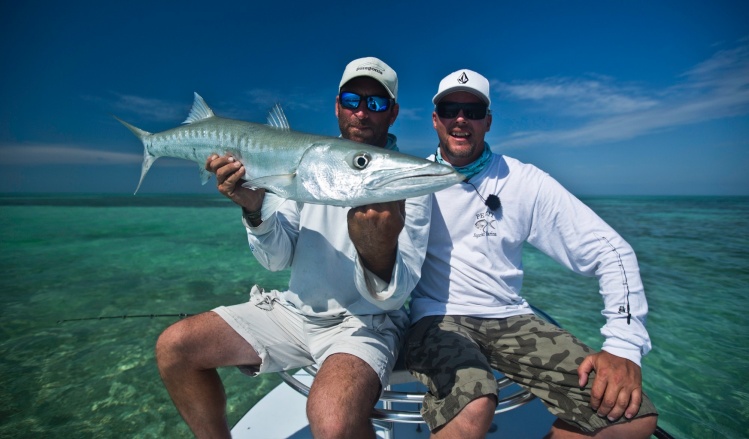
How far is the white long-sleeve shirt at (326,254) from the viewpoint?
212 cm

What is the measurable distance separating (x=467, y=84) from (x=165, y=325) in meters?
5.57

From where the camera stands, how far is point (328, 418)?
160 cm

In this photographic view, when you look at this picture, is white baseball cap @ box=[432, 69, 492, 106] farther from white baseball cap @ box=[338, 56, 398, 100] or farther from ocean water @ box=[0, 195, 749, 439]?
ocean water @ box=[0, 195, 749, 439]

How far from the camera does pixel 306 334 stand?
2352 mm

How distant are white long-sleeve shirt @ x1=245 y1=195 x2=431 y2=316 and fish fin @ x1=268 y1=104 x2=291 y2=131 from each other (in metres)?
0.55

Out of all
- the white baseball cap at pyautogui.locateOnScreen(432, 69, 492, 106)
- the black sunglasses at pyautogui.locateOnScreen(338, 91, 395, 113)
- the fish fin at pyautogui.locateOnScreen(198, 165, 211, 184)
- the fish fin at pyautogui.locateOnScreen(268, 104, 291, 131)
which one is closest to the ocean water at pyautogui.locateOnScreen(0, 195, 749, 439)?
the fish fin at pyautogui.locateOnScreen(198, 165, 211, 184)

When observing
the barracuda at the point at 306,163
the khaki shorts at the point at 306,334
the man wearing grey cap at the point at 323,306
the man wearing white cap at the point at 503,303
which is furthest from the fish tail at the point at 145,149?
the man wearing white cap at the point at 503,303

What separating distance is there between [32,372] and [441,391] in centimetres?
484

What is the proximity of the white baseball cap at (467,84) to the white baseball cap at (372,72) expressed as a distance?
418 mm

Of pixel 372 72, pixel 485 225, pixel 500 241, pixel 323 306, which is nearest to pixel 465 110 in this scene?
pixel 372 72

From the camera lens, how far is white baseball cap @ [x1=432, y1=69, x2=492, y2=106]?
2666mm

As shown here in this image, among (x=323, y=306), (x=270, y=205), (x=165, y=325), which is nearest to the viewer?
(x=270, y=205)

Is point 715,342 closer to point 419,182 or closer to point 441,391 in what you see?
point 441,391

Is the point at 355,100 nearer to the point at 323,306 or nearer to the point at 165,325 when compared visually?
the point at 323,306
